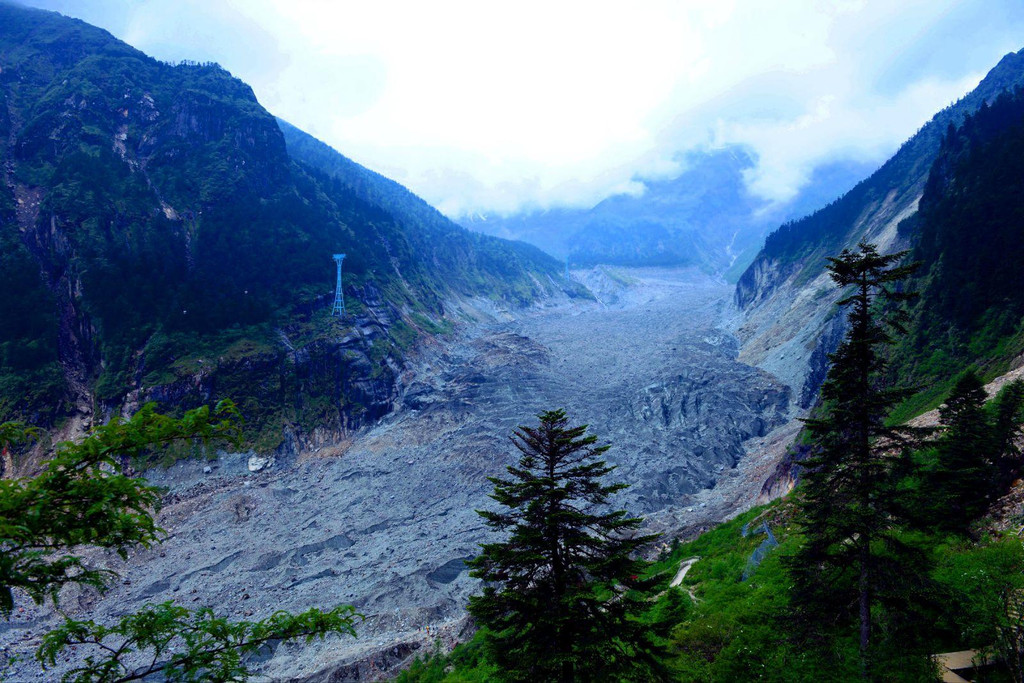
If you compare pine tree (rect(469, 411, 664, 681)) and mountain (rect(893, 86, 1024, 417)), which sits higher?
mountain (rect(893, 86, 1024, 417))

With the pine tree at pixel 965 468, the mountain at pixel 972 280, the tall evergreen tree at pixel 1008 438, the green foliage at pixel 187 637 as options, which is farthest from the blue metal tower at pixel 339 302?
the green foliage at pixel 187 637

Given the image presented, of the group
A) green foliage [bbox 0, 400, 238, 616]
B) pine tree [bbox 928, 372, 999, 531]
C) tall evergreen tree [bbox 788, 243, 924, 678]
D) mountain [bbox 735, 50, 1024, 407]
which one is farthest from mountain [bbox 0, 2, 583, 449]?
pine tree [bbox 928, 372, 999, 531]

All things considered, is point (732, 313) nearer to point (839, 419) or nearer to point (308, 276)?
point (308, 276)

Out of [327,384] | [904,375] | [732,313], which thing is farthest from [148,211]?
[732,313]

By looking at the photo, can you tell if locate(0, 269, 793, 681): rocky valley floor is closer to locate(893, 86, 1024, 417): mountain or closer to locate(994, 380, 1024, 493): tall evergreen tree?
locate(893, 86, 1024, 417): mountain

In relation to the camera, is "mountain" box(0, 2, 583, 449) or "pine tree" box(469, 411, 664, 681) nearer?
"pine tree" box(469, 411, 664, 681)

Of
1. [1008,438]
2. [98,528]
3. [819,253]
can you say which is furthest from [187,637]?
[819,253]

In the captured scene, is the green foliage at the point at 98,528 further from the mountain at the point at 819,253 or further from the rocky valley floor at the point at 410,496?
the mountain at the point at 819,253
